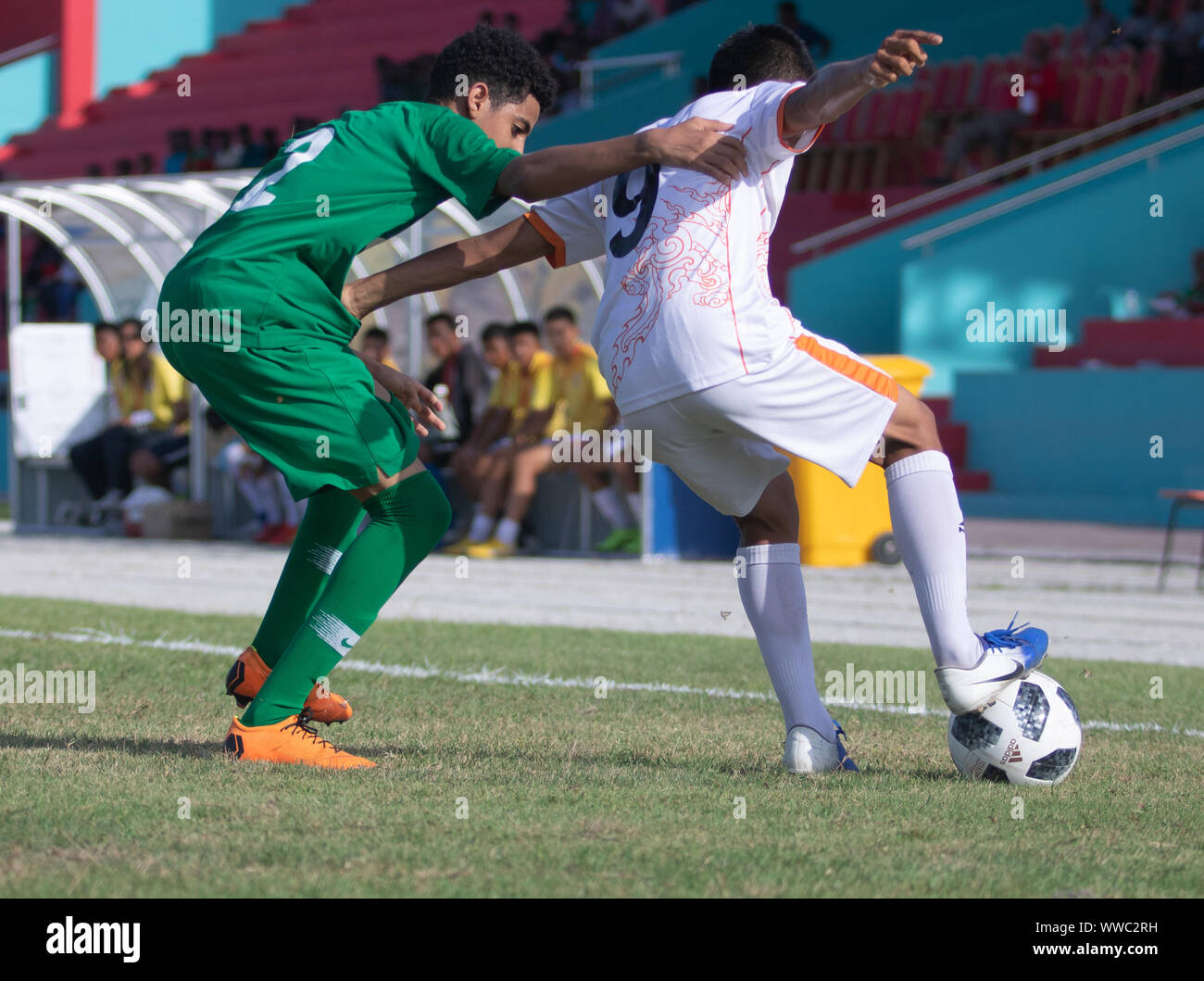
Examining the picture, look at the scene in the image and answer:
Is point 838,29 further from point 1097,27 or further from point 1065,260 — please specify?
point 1065,260

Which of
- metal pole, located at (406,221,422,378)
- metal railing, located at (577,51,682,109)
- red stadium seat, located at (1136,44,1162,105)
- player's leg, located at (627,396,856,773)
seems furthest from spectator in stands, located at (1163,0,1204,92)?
player's leg, located at (627,396,856,773)

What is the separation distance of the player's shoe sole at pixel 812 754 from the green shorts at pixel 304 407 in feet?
4.40

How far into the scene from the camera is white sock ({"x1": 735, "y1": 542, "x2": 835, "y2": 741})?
4.50m

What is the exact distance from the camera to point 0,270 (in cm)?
3016

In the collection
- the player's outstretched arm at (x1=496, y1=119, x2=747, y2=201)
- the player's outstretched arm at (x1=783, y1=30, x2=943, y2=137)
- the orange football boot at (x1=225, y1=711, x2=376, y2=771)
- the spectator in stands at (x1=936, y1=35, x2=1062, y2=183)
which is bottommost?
the orange football boot at (x1=225, y1=711, x2=376, y2=771)

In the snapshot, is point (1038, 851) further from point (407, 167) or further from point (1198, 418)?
point (1198, 418)

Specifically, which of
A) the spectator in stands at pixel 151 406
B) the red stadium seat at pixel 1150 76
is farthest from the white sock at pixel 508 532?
the red stadium seat at pixel 1150 76

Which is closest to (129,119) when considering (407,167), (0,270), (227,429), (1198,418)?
(0,270)

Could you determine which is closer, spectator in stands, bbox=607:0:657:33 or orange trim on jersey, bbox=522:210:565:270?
orange trim on jersey, bbox=522:210:565:270

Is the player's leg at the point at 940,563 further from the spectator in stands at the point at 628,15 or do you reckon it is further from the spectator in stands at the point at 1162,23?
the spectator in stands at the point at 628,15

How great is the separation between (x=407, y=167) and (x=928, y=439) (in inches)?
63.7

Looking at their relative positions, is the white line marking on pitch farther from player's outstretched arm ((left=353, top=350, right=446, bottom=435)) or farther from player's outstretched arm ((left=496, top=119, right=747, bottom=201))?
player's outstretched arm ((left=496, top=119, right=747, bottom=201))

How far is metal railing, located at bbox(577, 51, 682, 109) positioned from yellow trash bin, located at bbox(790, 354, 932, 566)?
1282 centimetres

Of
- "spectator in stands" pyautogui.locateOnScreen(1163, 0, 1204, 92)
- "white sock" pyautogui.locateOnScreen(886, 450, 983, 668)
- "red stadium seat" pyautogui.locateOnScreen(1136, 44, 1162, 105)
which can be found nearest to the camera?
"white sock" pyautogui.locateOnScreen(886, 450, 983, 668)
